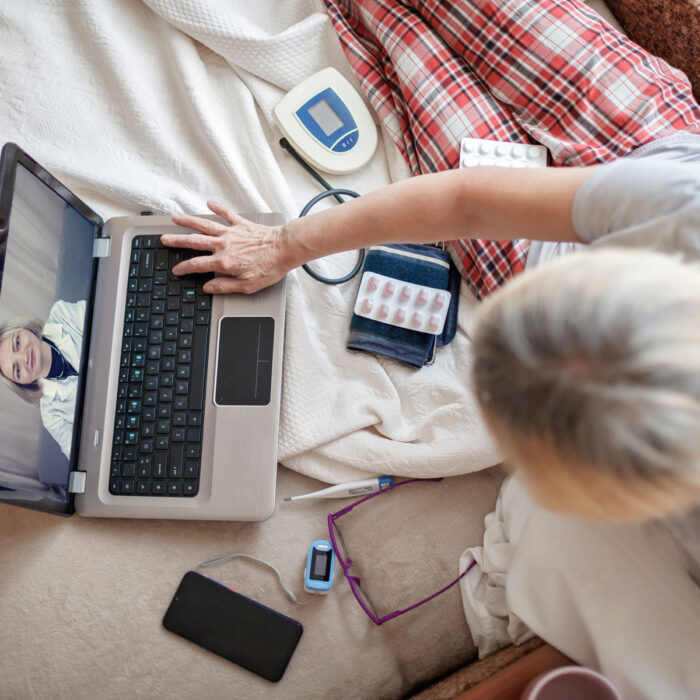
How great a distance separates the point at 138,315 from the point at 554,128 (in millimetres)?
725

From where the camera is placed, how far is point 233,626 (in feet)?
2.61

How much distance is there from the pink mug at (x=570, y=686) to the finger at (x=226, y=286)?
61cm

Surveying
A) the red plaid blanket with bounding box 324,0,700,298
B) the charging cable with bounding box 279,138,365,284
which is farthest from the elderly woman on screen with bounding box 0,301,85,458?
the red plaid blanket with bounding box 324,0,700,298

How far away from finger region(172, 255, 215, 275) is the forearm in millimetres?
110

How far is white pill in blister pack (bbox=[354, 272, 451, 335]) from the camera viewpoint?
2.89ft

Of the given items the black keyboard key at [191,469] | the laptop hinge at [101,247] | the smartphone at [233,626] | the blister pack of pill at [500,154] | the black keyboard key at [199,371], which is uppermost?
the blister pack of pill at [500,154]

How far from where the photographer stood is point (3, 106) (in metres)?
0.96

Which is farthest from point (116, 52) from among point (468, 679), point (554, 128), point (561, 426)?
point (468, 679)

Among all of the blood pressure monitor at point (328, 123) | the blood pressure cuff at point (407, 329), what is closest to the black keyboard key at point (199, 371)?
the blood pressure cuff at point (407, 329)

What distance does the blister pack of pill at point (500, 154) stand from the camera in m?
0.92

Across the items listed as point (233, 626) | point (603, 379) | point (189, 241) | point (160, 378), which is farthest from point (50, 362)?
point (603, 379)

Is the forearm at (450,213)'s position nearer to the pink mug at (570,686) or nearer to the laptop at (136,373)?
the laptop at (136,373)

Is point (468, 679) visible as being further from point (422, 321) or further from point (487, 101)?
point (487, 101)

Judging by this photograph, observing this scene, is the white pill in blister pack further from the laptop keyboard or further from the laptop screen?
the laptop screen
